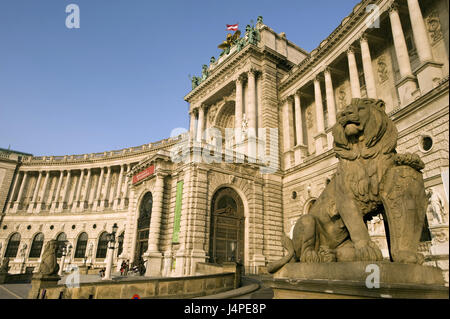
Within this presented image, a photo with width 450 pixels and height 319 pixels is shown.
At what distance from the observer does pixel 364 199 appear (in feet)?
16.4

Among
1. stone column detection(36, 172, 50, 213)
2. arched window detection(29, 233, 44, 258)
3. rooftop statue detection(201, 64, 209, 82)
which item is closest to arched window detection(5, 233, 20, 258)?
arched window detection(29, 233, 44, 258)

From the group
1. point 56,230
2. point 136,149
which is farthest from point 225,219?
point 56,230

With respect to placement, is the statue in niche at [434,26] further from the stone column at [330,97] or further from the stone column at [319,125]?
the stone column at [319,125]

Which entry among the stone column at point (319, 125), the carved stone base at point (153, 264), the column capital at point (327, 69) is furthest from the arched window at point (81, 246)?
the column capital at point (327, 69)

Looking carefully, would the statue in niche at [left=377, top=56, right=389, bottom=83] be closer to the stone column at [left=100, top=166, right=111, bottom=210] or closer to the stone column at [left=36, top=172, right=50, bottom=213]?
the stone column at [left=100, top=166, right=111, bottom=210]

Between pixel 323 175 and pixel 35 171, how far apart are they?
58.2 m

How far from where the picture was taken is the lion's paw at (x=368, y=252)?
14.7ft

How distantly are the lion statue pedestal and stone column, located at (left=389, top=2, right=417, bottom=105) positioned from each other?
49.3 feet

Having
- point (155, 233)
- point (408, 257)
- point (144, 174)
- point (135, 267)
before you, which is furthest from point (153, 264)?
point (408, 257)

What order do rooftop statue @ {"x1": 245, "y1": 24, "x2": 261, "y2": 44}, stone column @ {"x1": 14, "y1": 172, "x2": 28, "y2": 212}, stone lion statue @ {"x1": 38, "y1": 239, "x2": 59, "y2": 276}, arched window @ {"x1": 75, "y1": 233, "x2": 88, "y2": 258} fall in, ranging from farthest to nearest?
1. stone column @ {"x1": 14, "y1": 172, "x2": 28, "y2": 212}
2. arched window @ {"x1": 75, "y1": 233, "x2": 88, "y2": 258}
3. rooftop statue @ {"x1": 245, "y1": 24, "x2": 261, "y2": 44}
4. stone lion statue @ {"x1": 38, "y1": 239, "x2": 59, "y2": 276}

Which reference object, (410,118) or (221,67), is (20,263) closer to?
(221,67)

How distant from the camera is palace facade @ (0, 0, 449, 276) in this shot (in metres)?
16.5

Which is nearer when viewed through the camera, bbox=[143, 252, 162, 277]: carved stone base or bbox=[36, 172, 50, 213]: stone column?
bbox=[143, 252, 162, 277]: carved stone base
